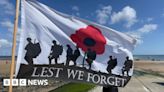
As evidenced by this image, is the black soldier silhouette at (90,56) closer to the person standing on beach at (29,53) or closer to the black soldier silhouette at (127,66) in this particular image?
the black soldier silhouette at (127,66)

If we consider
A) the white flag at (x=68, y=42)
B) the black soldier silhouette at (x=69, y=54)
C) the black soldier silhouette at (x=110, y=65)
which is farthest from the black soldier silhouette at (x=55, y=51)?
the black soldier silhouette at (x=110, y=65)

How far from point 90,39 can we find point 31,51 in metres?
1.24

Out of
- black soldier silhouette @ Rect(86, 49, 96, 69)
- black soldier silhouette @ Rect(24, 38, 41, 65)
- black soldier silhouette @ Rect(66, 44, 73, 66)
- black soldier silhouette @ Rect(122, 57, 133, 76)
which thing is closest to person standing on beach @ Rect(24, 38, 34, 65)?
black soldier silhouette @ Rect(24, 38, 41, 65)

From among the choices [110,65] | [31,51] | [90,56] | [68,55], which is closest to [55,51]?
[68,55]

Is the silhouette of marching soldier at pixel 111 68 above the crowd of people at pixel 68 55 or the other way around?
the other way around

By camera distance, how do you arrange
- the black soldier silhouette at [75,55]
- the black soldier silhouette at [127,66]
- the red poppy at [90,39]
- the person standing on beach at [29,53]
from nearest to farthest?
1. the person standing on beach at [29,53]
2. the black soldier silhouette at [75,55]
3. the red poppy at [90,39]
4. the black soldier silhouette at [127,66]

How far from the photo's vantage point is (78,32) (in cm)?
654

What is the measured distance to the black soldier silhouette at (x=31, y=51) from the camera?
235 inches

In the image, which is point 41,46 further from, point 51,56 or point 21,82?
point 21,82

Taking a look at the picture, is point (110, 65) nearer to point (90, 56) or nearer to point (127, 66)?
point (127, 66)

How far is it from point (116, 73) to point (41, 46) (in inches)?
61.6

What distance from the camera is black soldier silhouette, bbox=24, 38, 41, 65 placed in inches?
235

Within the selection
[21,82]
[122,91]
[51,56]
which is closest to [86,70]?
[51,56]

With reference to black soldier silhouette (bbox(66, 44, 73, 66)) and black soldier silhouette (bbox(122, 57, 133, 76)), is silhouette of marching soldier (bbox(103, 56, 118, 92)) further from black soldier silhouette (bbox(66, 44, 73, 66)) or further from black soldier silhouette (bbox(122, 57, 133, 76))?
black soldier silhouette (bbox(66, 44, 73, 66))
